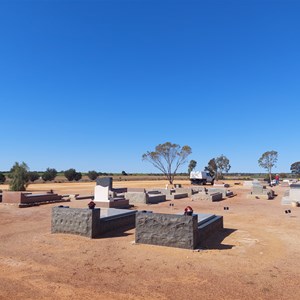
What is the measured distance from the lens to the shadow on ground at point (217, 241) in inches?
373

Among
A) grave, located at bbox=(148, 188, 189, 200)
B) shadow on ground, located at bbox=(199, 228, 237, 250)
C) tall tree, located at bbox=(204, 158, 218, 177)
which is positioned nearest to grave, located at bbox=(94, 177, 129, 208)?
grave, located at bbox=(148, 188, 189, 200)

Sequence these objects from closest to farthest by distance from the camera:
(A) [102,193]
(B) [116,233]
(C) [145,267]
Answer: (C) [145,267] < (B) [116,233] < (A) [102,193]

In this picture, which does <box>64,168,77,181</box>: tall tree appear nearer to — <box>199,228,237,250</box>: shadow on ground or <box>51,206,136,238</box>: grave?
<box>51,206,136,238</box>: grave

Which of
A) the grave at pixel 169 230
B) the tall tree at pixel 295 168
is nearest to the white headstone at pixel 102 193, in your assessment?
the grave at pixel 169 230

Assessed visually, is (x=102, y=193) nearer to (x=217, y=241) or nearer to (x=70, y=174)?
(x=217, y=241)

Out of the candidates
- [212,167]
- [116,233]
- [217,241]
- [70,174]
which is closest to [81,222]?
[116,233]

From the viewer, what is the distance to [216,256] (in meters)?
8.45

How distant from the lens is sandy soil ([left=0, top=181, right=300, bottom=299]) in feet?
19.5

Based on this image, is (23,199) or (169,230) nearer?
(169,230)

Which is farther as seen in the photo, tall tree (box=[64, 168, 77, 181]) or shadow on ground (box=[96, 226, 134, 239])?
tall tree (box=[64, 168, 77, 181])

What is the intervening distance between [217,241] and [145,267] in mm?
3752

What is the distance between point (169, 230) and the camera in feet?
30.9

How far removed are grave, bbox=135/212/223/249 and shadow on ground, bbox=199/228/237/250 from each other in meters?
0.21

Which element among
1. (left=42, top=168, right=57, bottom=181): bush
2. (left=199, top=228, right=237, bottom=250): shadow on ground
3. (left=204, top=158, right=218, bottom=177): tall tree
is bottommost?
(left=199, top=228, right=237, bottom=250): shadow on ground
